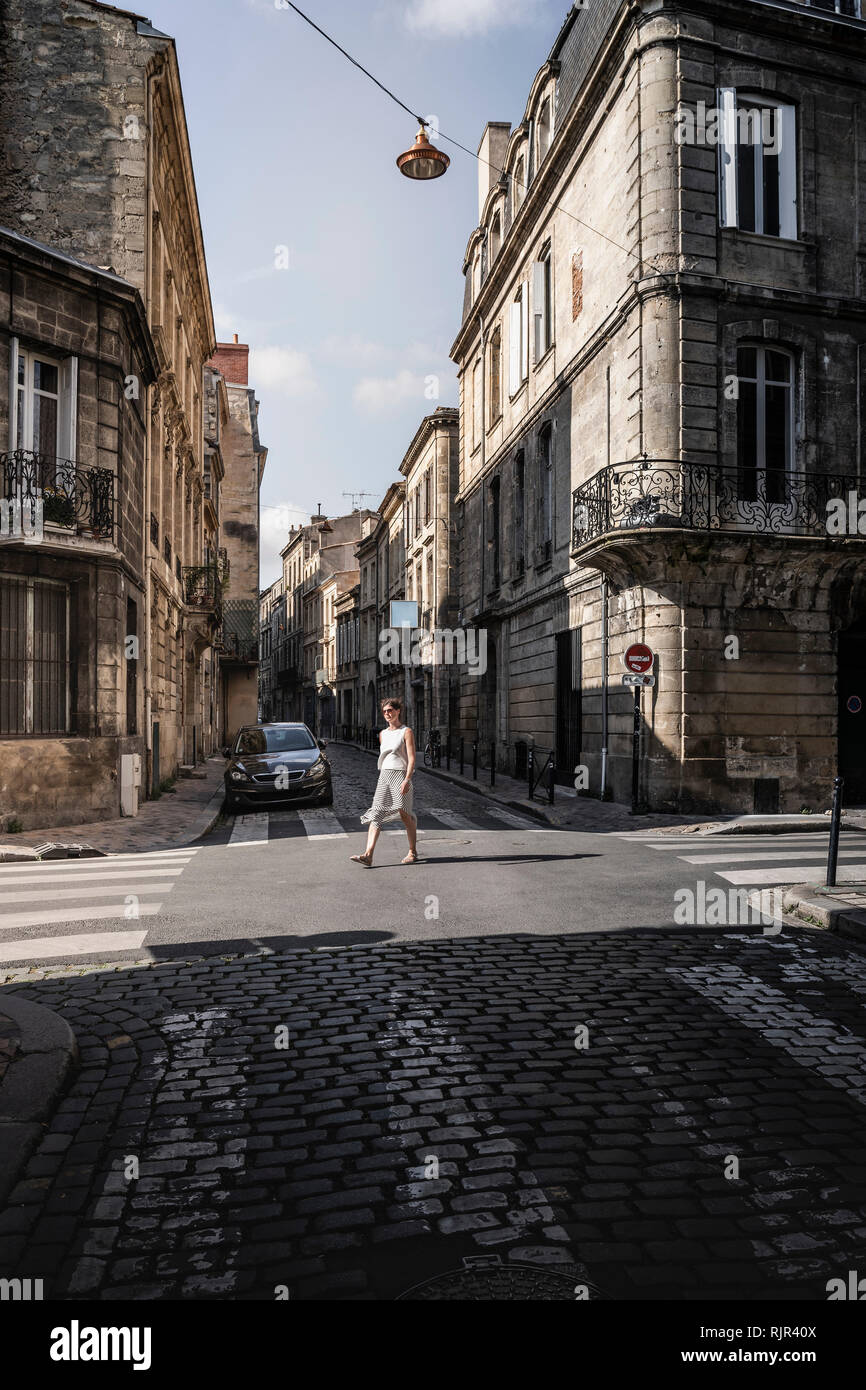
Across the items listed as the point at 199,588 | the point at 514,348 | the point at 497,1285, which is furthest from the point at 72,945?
the point at 199,588

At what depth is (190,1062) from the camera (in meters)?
4.33

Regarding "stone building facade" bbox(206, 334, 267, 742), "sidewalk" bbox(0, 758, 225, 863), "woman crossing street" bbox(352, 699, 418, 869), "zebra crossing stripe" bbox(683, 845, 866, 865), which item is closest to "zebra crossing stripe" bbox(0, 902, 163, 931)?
"woman crossing street" bbox(352, 699, 418, 869)

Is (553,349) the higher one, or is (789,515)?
(553,349)

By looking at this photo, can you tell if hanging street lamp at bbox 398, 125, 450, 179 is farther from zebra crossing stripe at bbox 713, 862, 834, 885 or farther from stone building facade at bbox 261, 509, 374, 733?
stone building facade at bbox 261, 509, 374, 733

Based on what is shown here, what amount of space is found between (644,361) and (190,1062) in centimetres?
1386

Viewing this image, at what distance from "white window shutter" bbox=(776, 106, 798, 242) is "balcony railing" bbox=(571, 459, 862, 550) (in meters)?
4.12

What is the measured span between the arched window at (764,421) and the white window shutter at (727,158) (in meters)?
2.08

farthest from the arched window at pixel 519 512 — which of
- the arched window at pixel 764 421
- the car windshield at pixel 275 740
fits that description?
the car windshield at pixel 275 740

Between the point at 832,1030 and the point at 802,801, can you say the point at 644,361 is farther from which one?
the point at 832,1030

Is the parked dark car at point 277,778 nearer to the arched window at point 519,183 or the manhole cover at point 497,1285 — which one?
the manhole cover at point 497,1285

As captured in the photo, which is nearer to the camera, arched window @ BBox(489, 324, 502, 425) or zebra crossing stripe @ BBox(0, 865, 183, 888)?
zebra crossing stripe @ BBox(0, 865, 183, 888)

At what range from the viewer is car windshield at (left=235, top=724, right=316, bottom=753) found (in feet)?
56.1

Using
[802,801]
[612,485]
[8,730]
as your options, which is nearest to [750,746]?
[802,801]

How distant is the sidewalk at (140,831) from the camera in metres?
11.5
